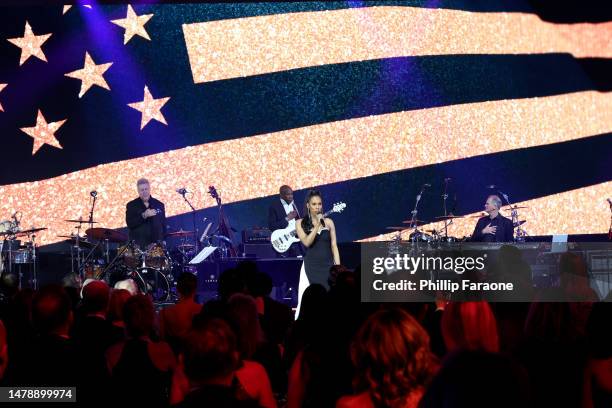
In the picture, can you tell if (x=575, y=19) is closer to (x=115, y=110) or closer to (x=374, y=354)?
(x=115, y=110)

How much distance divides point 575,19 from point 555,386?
42.5 feet

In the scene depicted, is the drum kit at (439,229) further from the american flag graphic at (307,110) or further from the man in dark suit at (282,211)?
the man in dark suit at (282,211)

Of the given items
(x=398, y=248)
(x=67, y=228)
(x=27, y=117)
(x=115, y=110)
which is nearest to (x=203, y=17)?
(x=115, y=110)

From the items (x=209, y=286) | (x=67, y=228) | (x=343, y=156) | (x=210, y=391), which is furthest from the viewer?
(x=343, y=156)

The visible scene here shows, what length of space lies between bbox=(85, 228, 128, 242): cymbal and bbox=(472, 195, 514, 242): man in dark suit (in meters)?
4.67

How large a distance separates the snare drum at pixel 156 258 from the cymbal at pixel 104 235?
0.37 m

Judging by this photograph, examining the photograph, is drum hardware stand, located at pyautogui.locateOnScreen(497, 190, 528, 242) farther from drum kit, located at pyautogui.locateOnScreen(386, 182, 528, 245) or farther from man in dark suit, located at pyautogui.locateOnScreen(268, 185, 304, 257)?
man in dark suit, located at pyautogui.locateOnScreen(268, 185, 304, 257)

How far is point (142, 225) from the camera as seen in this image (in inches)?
449

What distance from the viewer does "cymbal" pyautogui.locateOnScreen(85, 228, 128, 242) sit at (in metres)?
10.7

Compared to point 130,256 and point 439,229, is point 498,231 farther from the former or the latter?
point 130,256

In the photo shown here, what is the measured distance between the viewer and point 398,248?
35.2ft

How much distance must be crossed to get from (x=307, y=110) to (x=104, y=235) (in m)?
4.13

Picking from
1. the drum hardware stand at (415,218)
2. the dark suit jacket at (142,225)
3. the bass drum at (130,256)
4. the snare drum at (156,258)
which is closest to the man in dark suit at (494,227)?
the drum hardware stand at (415,218)

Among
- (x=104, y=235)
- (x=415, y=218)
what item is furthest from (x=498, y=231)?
(x=104, y=235)
